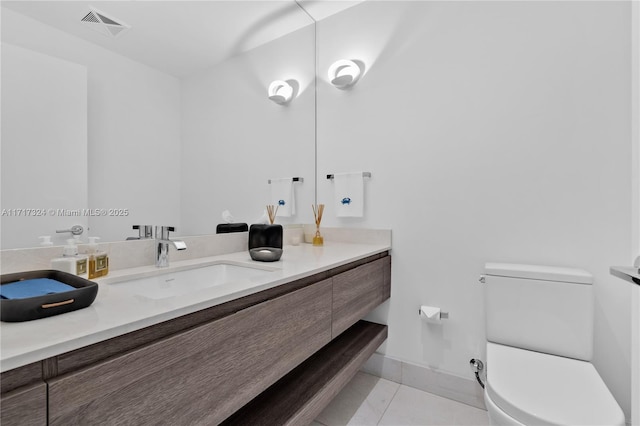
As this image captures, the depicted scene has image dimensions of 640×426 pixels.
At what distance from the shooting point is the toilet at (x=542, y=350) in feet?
3.06

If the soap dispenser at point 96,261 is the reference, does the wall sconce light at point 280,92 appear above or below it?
above

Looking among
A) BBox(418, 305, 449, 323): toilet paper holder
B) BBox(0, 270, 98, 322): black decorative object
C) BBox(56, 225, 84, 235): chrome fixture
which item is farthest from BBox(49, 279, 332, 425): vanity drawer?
BBox(418, 305, 449, 323): toilet paper holder

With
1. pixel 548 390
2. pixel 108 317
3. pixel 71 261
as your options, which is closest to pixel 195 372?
pixel 108 317

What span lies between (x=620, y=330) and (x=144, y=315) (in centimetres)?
188

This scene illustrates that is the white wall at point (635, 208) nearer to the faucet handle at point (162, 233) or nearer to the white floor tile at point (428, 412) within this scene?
the white floor tile at point (428, 412)

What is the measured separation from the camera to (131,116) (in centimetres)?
112

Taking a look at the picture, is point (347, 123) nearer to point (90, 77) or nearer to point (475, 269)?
point (475, 269)

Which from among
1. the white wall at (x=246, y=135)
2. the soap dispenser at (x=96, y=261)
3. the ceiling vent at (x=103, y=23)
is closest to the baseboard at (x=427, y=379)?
the white wall at (x=246, y=135)

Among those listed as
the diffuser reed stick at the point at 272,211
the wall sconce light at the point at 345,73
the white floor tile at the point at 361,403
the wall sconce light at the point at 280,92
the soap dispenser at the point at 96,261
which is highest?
the wall sconce light at the point at 345,73

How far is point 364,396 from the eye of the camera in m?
1.71

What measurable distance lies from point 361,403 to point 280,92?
1.99 metres

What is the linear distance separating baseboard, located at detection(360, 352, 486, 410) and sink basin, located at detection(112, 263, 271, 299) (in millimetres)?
1165

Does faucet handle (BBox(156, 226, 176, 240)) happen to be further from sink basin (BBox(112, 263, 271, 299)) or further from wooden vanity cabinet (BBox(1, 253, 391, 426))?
wooden vanity cabinet (BBox(1, 253, 391, 426))

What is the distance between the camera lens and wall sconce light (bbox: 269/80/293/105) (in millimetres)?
1992
